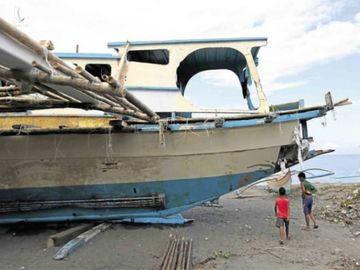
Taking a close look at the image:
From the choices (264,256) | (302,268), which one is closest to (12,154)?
(264,256)

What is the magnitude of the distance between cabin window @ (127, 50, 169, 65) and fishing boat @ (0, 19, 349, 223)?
303mm

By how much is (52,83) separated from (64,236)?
405 cm

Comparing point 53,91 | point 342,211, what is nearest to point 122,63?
point 53,91

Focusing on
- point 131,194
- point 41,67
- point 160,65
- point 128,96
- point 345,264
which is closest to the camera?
point 41,67

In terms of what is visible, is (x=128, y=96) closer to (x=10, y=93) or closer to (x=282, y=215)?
(x=10, y=93)

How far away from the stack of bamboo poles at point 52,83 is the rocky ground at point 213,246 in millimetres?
2386

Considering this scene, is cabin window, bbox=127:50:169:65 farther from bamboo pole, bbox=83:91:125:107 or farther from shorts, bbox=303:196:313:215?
shorts, bbox=303:196:313:215

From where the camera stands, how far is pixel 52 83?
357 cm

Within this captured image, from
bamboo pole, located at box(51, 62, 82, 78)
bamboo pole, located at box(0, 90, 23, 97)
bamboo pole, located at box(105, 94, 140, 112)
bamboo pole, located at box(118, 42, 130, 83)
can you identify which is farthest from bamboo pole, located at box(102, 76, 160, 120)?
bamboo pole, located at box(118, 42, 130, 83)

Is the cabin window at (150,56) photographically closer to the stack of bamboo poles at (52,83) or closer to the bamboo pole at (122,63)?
the bamboo pole at (122,63)

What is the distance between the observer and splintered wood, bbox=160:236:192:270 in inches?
215

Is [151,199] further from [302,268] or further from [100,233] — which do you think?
[302,268]

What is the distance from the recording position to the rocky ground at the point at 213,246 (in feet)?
19.1

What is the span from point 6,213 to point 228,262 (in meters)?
4.42
